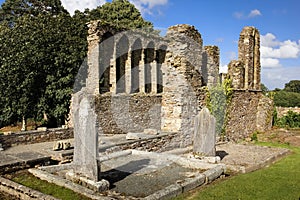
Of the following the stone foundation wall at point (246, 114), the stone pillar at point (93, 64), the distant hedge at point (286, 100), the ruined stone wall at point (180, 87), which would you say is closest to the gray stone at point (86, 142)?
the ruined stone wall at point (180, 87)

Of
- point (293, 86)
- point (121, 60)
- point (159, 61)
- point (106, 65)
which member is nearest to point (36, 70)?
point (106, 65)

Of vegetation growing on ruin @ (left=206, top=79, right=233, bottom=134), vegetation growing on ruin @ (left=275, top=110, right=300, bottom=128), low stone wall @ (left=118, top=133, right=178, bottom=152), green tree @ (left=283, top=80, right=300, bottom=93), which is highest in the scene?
green tree @ (left=283, top=80, right=300, bottom=93)

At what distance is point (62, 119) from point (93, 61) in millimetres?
4377

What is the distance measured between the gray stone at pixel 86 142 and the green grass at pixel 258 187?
195cm

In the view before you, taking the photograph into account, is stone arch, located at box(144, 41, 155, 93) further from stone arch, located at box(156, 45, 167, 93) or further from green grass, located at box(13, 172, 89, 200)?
green grass, located at box(13, 172, 89, 200)

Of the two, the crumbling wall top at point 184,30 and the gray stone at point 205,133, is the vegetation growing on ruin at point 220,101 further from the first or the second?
the gray stone at point 205,133

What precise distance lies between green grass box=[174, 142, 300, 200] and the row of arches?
16.7m

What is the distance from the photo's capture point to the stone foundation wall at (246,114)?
15828 mm

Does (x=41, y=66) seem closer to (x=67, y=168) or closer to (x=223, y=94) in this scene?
(x=223, y=94)

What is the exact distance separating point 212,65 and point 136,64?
43.4 ft

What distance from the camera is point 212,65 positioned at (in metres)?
18.2

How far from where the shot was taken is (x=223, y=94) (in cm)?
1480

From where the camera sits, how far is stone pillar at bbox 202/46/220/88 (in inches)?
685

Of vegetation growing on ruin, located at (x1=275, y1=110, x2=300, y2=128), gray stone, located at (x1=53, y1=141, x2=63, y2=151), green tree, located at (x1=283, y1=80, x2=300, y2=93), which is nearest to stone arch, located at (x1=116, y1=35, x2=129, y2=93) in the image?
vegetation growing on ruin, located at (x1=275, y1=110, x2=300, y2=128)
